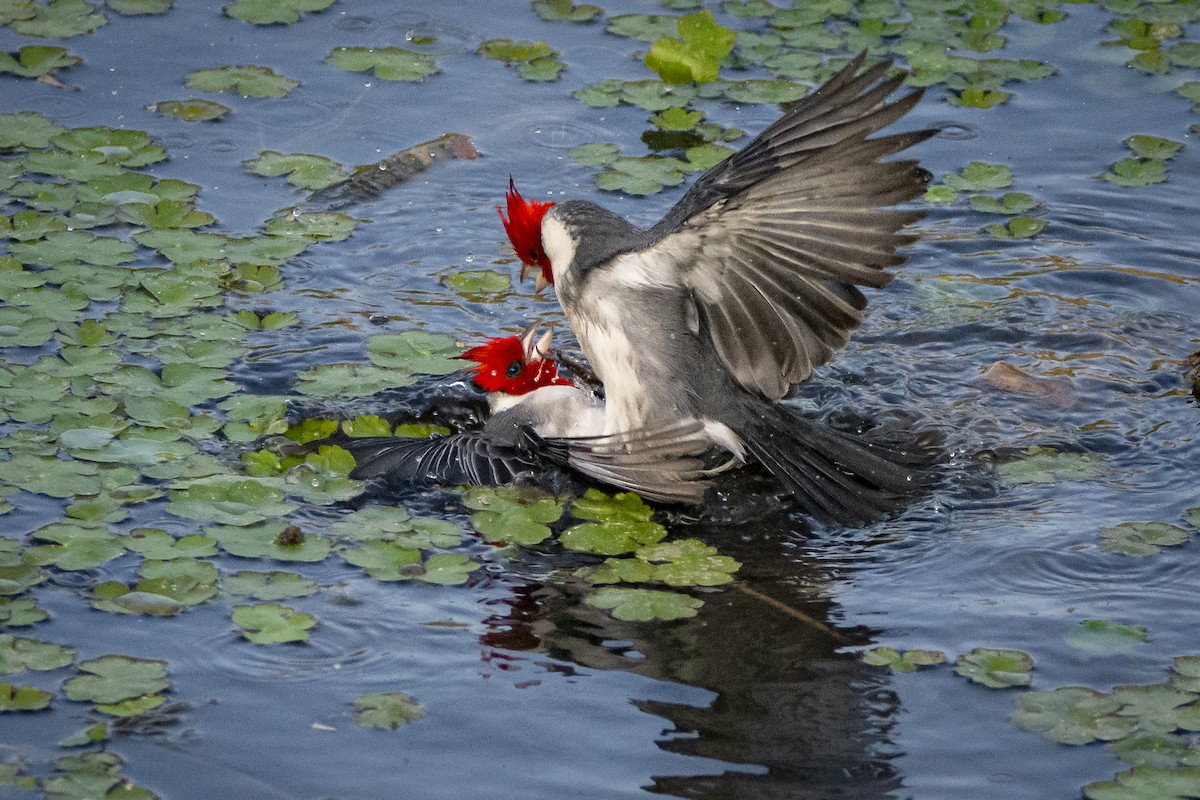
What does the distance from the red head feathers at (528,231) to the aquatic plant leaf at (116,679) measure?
204 centimetres

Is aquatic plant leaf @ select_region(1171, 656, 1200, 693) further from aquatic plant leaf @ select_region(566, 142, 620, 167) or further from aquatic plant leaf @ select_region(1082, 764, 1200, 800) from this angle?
aquatic plant leaf @ select_region(566, 142, 620, 167)

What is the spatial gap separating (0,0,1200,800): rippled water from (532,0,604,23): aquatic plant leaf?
209 millimetres

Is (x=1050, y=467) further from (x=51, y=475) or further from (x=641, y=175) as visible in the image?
(x=51, y=475)

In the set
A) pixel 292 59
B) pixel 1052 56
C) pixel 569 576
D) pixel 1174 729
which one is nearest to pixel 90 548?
pixel 569 576

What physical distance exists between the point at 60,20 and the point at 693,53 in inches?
127

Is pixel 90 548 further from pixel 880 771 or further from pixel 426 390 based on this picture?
pixel 880 771

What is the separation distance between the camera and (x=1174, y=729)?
137 inches

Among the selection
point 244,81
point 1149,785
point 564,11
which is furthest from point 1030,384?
point 244,81

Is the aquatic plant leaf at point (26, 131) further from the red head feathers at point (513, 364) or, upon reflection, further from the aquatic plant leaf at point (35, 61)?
the red head feathers at point (513, 364)

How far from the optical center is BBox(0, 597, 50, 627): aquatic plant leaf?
3660mm

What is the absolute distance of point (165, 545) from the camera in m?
4.03

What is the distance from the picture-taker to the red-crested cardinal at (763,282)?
4.00 meters

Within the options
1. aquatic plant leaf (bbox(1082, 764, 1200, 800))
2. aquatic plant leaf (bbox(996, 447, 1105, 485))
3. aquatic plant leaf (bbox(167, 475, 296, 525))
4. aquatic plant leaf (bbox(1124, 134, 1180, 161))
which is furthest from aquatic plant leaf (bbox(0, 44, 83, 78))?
aquatic plant leaf (bbox(1082, 764, 1200, 800))

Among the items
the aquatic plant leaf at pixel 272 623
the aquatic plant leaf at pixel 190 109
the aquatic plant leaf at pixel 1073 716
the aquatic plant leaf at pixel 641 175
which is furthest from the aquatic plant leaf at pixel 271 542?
the aquatic plant leaf at pixel 190 109
